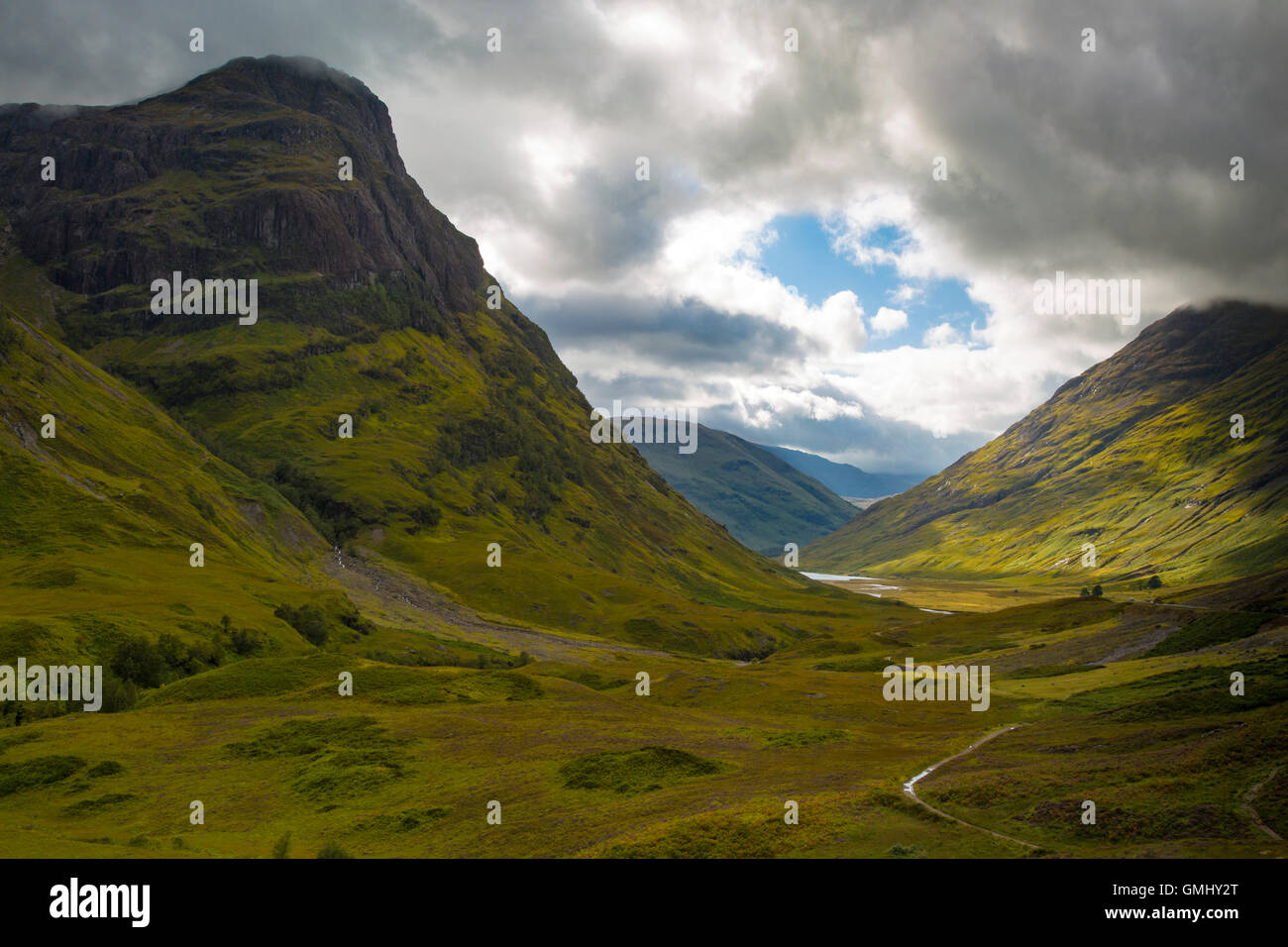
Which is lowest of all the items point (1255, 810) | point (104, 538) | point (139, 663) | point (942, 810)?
point (942, 810)

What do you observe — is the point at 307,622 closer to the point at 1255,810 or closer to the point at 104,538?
the point at 104,538

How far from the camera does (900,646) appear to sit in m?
197

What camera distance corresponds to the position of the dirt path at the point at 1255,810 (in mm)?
32812

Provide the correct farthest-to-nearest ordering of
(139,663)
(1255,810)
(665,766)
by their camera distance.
→ (139,663)
(665,766)
(1255,810)

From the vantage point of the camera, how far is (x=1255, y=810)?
35.1 meters

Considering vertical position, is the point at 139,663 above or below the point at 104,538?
below

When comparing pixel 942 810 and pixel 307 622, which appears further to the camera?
pixel 307 622

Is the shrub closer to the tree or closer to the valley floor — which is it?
the valley floor

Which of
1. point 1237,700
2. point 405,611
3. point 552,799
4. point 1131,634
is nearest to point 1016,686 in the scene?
point 1131,634

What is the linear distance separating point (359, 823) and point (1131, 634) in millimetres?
130627

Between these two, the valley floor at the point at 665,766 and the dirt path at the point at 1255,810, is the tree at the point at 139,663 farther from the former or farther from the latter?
the dirt path at the point at 1255,810

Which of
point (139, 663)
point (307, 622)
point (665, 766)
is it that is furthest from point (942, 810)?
point (307, 622)

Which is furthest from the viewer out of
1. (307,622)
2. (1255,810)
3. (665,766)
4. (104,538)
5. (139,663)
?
(104,538)
